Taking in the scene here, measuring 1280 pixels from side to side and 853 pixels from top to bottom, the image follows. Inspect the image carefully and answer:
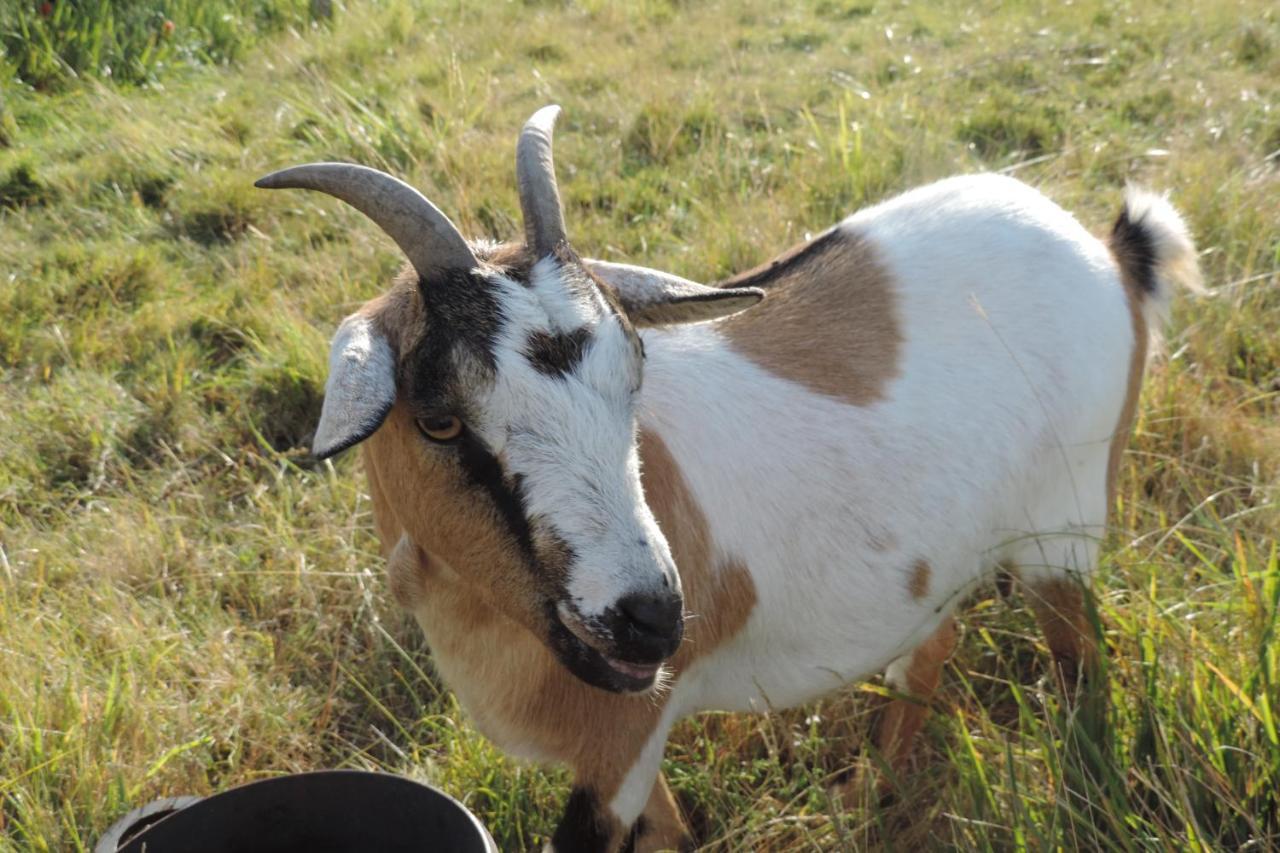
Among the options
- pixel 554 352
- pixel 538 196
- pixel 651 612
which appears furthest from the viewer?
pixel 538 196

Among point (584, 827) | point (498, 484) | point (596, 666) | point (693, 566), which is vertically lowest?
point (584, 827)

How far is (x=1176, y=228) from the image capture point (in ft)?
10.5

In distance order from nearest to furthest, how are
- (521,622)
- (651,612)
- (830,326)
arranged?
(651,612) → (521,622) → (830,326)

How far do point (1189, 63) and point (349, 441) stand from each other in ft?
21.4

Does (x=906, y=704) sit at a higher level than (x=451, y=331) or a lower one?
lower

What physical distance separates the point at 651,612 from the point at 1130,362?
5.73 feet

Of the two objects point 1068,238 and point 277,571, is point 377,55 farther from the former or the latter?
point 1068,238

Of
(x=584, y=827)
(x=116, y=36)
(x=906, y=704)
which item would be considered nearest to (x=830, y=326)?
(x=906, y=704)

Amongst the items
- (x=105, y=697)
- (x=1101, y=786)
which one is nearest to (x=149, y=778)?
(x=105, y=697)

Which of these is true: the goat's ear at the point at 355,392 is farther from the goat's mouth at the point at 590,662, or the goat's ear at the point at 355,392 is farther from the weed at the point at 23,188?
the weed at the point at 23,188

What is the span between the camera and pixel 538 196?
7.46 feet

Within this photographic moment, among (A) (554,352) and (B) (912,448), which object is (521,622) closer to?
(A) (554,352)

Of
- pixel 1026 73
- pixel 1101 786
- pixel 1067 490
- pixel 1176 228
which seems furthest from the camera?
pixel 1026 73

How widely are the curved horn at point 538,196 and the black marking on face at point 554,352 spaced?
26 cm
